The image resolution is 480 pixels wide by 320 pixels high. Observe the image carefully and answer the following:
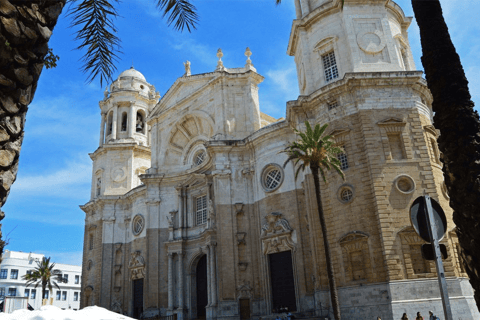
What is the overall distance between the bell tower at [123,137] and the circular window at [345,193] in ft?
91.9

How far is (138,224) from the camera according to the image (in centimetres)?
4266

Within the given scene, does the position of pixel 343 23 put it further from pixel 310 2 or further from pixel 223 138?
pixel 223 138

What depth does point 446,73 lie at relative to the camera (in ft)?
23.9

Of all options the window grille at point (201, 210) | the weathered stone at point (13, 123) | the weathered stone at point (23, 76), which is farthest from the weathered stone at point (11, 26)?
the window grille at point (201, 210)

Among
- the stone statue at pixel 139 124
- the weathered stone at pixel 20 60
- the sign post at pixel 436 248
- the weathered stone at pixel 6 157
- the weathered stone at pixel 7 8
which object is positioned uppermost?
the stone statue at pixel 139 124

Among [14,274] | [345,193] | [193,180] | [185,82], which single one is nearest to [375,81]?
[345,193]

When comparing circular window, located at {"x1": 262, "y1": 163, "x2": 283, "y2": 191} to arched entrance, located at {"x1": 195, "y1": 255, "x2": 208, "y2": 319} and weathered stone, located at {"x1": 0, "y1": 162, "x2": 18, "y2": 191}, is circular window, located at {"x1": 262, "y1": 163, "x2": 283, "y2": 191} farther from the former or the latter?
weathered stone, located at {"x1": 0, "y1": 162, "x2": 18, "y2": 191}

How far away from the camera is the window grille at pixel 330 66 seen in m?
29.2

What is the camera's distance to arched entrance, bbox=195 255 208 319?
35344 mm

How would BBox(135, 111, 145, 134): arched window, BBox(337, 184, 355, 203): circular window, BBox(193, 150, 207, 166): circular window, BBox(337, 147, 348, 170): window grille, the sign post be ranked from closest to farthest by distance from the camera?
the sign post
BBox(337, 184, 355, 203): circular window
BBox(337, 147, 348, 170): window grille
BBox(193, 150, 207, 166): circular window
BBox(135, 111, 145, 134): arched window

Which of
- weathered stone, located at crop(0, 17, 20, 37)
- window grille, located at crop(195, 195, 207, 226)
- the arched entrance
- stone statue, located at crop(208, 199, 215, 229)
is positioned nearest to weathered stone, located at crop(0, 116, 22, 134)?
weathered stone, located at crop(0, 17, 20, 37)

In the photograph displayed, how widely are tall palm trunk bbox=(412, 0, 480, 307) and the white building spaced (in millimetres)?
75676

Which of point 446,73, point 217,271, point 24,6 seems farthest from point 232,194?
point 24,6

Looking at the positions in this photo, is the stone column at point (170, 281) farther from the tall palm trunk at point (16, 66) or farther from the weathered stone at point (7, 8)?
the weathered stone at point (7, 8)
